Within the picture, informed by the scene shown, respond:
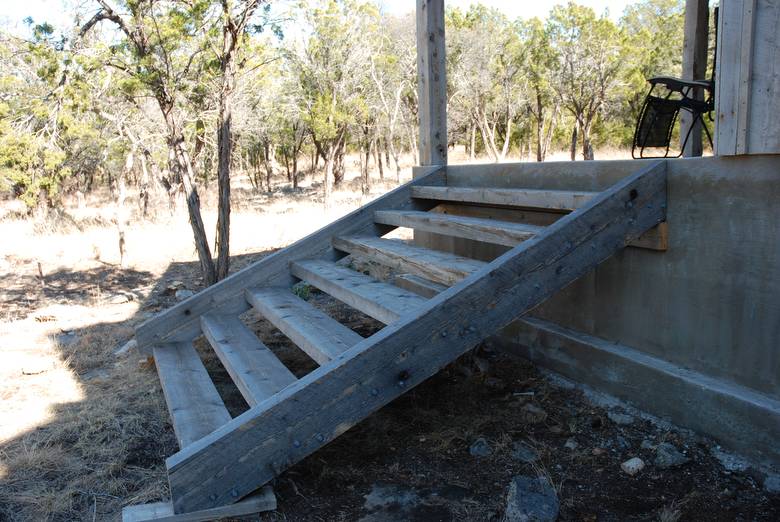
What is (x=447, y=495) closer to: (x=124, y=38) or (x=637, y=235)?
(x=637, y=235)

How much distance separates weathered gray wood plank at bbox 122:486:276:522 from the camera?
7.89 feet

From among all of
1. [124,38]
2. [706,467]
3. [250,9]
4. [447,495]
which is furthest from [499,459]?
[124,38]

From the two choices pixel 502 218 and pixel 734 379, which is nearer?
pixel 734 379

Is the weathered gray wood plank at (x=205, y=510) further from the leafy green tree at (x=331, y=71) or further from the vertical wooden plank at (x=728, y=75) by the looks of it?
the leafy green tree at (x=331, y=71)

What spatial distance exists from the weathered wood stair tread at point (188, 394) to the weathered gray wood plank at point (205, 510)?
1.13ft

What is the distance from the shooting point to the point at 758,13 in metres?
2.59

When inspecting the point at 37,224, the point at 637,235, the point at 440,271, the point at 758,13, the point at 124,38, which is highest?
the point at 124,38

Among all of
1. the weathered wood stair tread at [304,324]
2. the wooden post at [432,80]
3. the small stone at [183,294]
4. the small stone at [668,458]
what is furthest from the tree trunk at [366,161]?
the small stone at [668,458]

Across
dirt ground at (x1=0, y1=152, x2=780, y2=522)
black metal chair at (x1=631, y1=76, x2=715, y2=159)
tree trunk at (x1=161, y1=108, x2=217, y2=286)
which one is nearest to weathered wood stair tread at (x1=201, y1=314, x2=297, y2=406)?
dirt ground at (x1=0, y1=152, x2=780, y2=522)

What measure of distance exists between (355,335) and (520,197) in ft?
4.35

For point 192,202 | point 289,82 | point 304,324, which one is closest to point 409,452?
point 304,324

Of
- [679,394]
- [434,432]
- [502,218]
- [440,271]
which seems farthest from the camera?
[502,218]

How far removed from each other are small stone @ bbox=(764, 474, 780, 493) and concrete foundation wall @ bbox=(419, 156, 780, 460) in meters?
0.10

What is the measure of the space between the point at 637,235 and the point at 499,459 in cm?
129
